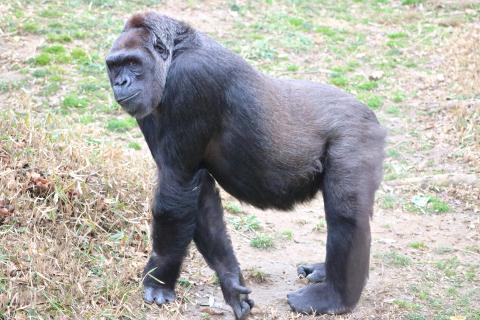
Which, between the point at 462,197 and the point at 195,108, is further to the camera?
the point at 462,197

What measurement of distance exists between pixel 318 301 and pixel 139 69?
2.07 metres

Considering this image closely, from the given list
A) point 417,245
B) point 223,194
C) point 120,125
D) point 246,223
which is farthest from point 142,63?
point 120,125

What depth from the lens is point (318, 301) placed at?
549 cm

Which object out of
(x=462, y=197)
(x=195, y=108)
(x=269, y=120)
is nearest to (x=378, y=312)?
(x=269, y=120)

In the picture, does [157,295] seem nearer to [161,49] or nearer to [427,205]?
[161,49]

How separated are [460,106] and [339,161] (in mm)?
4473

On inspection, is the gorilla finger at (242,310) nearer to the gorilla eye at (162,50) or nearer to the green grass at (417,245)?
the gorilla eye at (162,50)

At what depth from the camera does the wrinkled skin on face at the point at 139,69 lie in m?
5.05

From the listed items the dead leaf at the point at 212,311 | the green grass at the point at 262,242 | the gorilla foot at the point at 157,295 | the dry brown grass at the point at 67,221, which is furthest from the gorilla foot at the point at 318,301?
the dry brown grass at the point at 67,221

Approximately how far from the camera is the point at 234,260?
18.1 ft

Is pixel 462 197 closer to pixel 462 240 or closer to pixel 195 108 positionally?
pixel 462 240

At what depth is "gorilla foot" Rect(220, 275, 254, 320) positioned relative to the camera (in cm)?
534

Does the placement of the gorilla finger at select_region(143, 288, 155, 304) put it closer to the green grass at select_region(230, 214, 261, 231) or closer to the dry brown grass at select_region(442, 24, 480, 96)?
the green grass at select_region(230, 214, 261, 231)

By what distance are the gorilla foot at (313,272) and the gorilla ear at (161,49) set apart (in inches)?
81.5
